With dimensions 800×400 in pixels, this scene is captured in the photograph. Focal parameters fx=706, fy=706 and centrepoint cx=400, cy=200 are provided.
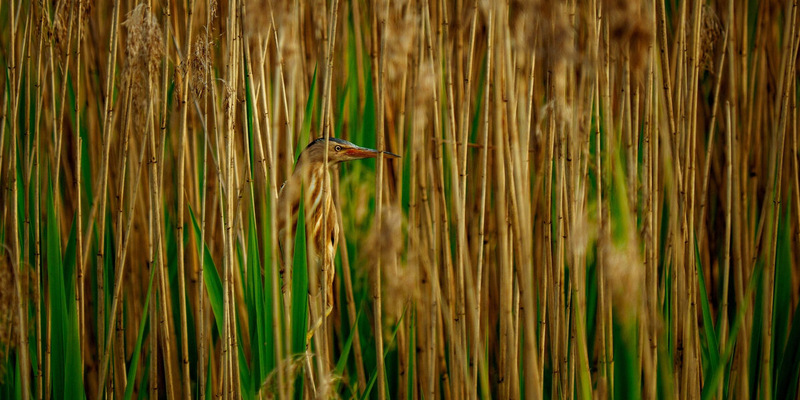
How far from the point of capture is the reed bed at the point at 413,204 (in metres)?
1.08

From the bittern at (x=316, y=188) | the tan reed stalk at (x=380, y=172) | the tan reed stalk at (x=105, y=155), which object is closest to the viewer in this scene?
the tan reed stalk at (x=380, y=172)

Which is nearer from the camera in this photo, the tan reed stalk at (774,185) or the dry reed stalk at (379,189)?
the dry reed stalk at (379,189)

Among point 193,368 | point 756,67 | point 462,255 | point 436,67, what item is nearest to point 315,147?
point 436,67

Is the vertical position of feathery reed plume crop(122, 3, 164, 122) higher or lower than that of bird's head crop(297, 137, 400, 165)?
higher

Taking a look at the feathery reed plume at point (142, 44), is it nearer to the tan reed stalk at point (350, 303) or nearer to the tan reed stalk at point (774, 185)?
the tan reed stalk at point (350, 303)

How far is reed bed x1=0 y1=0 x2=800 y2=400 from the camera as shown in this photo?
108 centimetres

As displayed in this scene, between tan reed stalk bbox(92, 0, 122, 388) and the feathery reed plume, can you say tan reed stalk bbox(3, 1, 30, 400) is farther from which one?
the feathery reed plume

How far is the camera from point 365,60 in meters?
1.64

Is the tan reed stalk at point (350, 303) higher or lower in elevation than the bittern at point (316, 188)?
lower

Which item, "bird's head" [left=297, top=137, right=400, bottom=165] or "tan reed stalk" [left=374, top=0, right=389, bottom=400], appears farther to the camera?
"bird's head" [left=297, top=137, right=400, bottom=165]

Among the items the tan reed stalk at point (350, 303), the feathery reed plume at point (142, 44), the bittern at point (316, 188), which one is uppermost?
the feathery reed plume at point (142, 44)

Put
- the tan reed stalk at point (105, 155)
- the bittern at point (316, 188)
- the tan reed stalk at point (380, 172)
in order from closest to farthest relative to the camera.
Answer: the tan reed stalk at point (380, 172) → the tan reed stalk at point (105, 155) → the bittern at point (316, 188)

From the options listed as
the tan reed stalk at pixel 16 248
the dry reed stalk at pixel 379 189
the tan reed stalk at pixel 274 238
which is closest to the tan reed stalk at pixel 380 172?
the dry reed stalk at pixel 379 189

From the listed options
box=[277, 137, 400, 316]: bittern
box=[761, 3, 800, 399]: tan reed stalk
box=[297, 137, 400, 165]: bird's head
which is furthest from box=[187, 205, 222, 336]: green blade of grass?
box=[761, 3, 800, 399]: tan reed stalk
